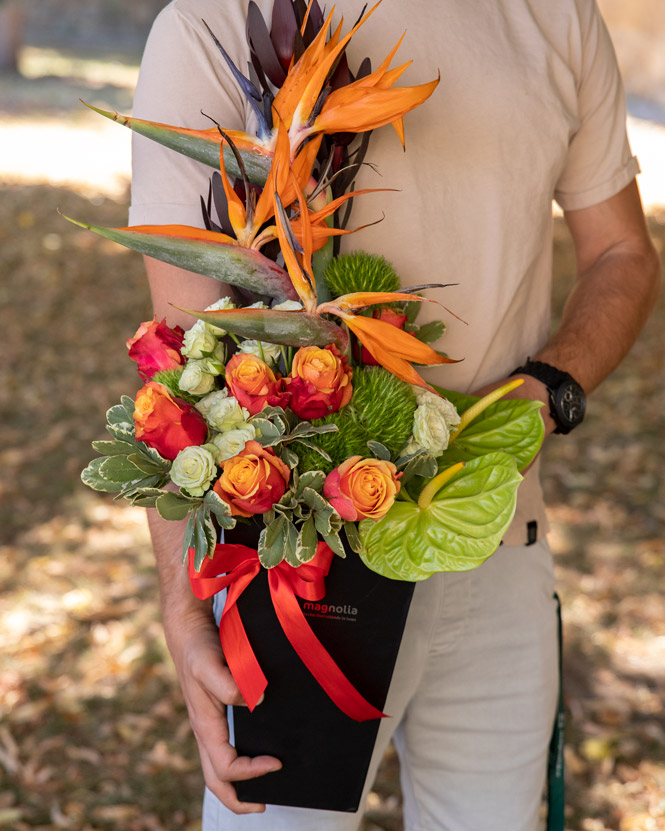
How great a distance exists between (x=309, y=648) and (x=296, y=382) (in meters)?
0.39

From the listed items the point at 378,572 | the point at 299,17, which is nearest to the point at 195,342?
the point at 378,572

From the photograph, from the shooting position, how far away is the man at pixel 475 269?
1.34 metres

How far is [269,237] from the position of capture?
1.12 m

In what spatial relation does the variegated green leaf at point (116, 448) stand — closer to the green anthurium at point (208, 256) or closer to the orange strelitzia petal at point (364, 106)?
the green anthurium at point (208, 256)

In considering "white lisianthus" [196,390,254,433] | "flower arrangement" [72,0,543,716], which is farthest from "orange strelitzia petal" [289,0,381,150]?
"white lisianthus" [196,390,254,433]

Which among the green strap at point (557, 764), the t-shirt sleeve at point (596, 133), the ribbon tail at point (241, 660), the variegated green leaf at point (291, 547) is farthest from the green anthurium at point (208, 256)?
the green strap at point (557, 764)

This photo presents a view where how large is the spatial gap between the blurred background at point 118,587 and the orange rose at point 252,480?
2316 millimetres

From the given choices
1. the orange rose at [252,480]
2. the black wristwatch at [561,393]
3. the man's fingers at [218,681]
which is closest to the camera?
the orange rose at [252,480]

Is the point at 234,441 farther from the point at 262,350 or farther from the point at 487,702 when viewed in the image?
the point at 487,702

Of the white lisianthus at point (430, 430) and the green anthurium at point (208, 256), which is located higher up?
the green anthurium at point (208, 256)

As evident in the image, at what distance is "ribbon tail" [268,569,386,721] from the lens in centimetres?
116

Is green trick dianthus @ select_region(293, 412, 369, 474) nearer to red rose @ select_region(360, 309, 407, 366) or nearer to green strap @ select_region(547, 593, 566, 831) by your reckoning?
red rose @ select_region(360, 309, 407, 366)

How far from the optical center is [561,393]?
1488 mm

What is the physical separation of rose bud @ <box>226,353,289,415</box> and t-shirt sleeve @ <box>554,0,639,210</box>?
3.14 ft
